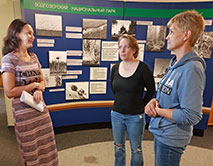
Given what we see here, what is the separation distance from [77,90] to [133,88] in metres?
1.57

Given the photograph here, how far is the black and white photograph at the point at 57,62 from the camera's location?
277cm

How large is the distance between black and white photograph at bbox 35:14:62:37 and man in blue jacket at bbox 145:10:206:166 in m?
2.04

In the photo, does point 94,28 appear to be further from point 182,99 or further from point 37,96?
point 182,99

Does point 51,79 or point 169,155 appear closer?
point 169,155

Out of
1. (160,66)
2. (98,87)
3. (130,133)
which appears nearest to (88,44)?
(98,87)

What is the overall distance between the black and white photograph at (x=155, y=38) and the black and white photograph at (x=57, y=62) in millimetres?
1539

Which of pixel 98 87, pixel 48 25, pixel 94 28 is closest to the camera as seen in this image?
pixel 48 25

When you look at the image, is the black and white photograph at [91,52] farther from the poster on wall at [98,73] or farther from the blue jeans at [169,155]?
the blue jeans at [169,155]

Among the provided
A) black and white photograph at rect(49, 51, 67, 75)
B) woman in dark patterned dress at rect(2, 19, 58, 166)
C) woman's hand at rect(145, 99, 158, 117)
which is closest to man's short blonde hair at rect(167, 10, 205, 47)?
woman's hand at rect(145, 99, 158, 117)

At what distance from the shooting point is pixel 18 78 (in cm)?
161

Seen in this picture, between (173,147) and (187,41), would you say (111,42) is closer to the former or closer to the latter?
(187,41)

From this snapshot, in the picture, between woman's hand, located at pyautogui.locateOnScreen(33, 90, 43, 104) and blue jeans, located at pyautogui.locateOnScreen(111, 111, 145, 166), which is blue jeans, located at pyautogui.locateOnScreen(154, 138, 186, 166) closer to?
blue jeans, located at pyautogui.locateOnScreen(111, 111, 145, 166)

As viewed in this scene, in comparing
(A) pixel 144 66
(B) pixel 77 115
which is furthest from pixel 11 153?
(A) pixel 144 66

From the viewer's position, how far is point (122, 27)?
3012mm
